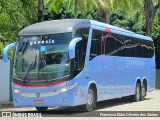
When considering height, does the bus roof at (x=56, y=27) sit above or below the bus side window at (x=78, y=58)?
above

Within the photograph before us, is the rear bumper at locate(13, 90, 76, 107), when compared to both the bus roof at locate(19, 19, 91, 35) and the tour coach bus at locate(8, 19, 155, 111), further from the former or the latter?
the bus roof at locate(19, 19, 91, 35)

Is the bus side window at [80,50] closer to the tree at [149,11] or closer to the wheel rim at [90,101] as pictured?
the wheel rim at [90,101]

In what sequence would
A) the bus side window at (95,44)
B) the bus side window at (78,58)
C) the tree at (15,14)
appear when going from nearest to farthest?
the bus side window at (78,58)
the bus side window at (95,44)
the tree at (15,14)

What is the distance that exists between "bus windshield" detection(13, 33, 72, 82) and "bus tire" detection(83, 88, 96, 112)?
1.84 meters

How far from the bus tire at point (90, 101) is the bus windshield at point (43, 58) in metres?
1.84

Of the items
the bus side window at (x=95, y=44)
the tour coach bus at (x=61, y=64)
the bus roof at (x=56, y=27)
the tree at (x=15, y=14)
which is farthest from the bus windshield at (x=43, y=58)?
the tree at (x=15, y=14)

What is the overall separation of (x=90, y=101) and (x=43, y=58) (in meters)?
2.69

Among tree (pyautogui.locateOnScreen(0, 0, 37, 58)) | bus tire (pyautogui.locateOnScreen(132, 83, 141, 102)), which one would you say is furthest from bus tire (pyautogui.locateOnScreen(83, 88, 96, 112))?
tree (pyautogui.locateOnScreen(0, 0, 37, 58))

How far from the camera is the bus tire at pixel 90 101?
1639 cm

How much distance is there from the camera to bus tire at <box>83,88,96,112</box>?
53.8ft

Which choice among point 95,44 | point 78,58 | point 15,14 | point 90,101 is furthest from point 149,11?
point 78,58

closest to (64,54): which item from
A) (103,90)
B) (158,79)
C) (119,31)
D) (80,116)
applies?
(80,116)

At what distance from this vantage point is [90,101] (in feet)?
54.7

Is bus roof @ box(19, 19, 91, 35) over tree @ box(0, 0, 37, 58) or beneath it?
beneath
